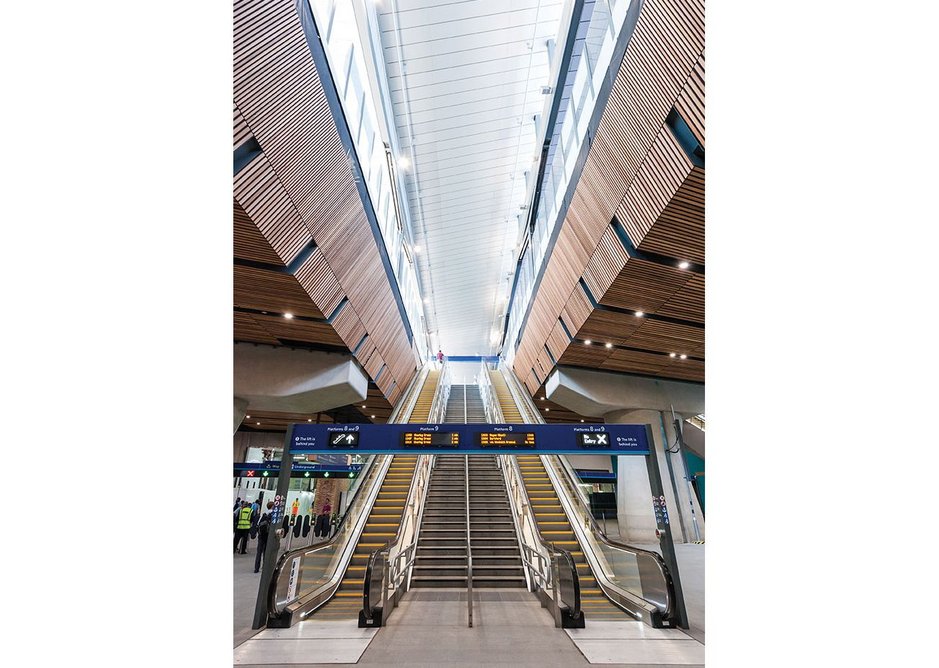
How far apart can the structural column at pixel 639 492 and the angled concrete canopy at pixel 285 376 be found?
726cm

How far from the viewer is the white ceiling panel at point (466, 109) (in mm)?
10688

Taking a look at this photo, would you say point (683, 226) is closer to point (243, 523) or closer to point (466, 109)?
point (466, 109)

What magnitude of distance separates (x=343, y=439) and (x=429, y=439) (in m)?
1.08

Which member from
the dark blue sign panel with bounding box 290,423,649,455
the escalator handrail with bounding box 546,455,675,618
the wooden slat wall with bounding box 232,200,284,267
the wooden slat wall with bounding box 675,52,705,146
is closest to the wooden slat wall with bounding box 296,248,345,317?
the wooden slat wall with bounding box 232,200,284,267

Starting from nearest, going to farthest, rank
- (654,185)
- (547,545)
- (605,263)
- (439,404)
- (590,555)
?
(654,185) → (547,545) → (590,555) → (605,263) → (439,404)

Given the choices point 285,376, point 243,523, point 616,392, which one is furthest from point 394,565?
point 616,392

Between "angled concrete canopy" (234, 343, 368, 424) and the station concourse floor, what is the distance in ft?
17.7

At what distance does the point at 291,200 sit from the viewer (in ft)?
23.5

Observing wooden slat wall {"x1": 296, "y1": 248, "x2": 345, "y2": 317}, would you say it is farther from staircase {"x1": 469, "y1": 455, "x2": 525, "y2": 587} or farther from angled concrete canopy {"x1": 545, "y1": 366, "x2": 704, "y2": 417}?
angled concrete canopy {"x1": 545, "y1": 366, "x2": 704, "y2": 417}

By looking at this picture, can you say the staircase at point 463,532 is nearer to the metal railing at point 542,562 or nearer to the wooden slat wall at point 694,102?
the metal railing at point 542,562

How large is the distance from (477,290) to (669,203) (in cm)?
1972
